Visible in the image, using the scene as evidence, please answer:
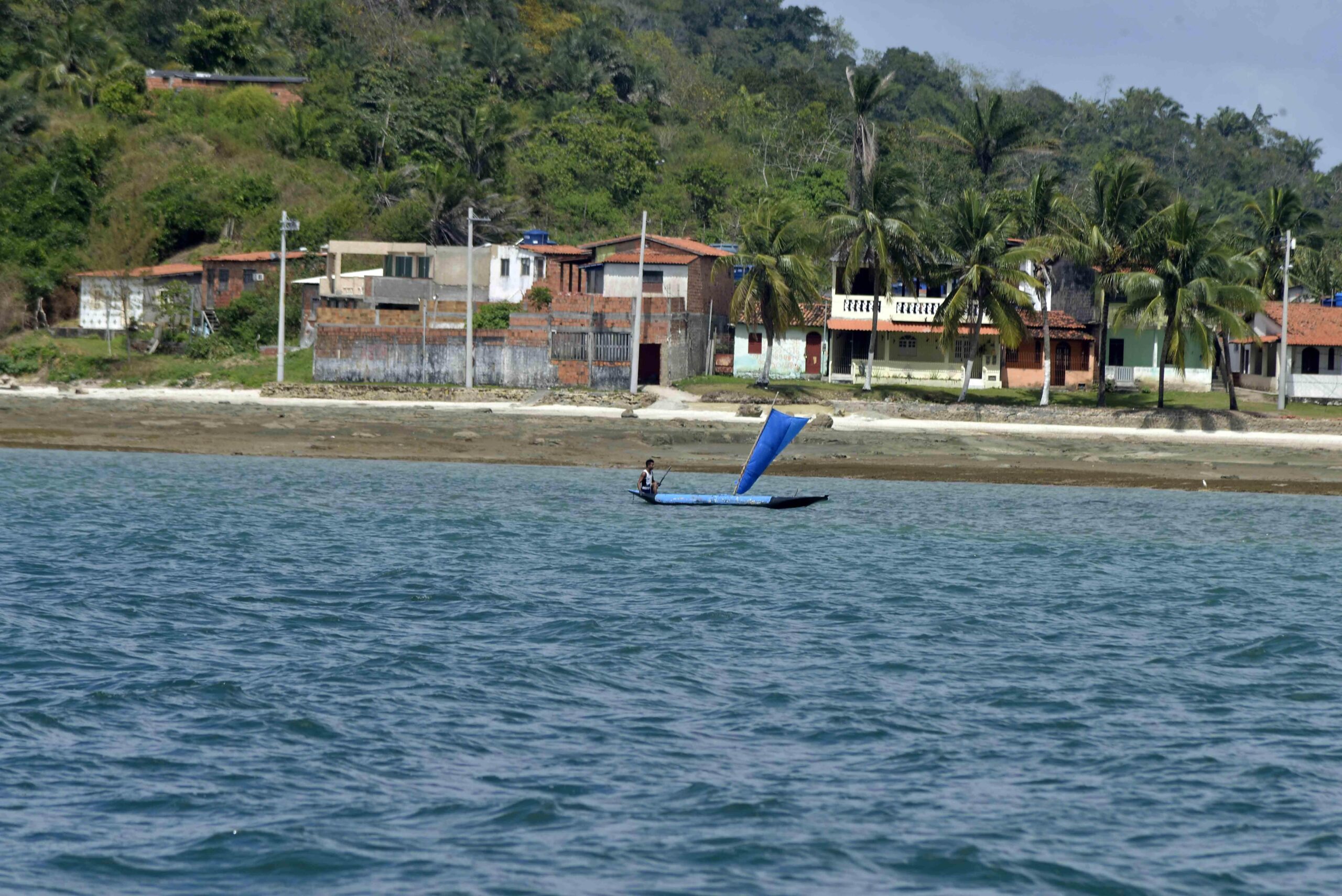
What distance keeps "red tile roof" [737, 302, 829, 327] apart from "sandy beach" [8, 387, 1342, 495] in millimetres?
9564

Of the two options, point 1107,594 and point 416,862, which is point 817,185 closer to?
point 1107,594

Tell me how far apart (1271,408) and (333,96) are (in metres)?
60.2

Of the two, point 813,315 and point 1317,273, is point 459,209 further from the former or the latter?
point 1317,273

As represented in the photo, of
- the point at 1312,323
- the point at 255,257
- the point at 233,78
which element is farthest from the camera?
the point at 233,78

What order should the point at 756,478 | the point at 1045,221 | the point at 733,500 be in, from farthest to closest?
the point at 1045,221 → the point at 756,478 → the point at 733,500

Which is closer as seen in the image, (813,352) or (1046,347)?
(1046,347)

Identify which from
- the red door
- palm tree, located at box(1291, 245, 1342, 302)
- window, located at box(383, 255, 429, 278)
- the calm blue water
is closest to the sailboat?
the calm blue water

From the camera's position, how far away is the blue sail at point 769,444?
3247 cm

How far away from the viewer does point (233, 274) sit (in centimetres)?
6494

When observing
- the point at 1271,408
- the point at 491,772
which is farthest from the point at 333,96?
the point at 491,772

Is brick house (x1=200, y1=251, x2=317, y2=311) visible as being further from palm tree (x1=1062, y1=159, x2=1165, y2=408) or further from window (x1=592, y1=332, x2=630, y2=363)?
palm tree (x1=1062, y1=159, x2=1165, y2=408)

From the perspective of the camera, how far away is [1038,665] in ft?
60.9

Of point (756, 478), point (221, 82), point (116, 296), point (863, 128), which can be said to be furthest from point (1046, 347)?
point (221, 82)

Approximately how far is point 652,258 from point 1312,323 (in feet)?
88.7
